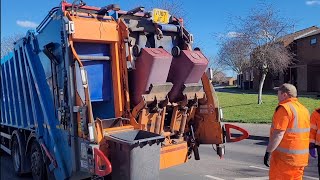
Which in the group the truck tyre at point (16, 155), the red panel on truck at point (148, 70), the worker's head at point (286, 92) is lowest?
the truck tyre at point (16, 155)

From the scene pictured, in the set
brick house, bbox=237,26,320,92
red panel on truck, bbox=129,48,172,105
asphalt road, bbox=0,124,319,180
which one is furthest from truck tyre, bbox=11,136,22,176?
brick house, bbox=237,26,320,92

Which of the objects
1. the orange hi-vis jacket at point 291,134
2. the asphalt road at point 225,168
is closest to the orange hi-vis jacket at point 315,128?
the orange hi-vis jacket at point 291,134

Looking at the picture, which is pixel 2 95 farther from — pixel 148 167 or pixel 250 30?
pixel 250 30

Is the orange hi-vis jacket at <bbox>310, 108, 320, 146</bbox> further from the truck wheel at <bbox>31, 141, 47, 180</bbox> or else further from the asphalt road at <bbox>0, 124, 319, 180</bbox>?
the truck wheel at <bbox>31, 141, 47, 180</bbox>

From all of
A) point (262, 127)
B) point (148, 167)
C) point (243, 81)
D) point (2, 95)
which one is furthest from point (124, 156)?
point (243, 81)

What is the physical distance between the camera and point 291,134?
4023 millimetres

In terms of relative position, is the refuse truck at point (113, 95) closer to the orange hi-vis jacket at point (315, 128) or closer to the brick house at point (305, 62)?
the orange hi-vis jacket at point (315, 128)

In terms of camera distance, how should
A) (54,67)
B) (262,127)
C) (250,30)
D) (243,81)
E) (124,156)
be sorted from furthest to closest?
1. (243,81)
2. (250,30)
3. (262,127)
4. (54,67)
5. (124,156)

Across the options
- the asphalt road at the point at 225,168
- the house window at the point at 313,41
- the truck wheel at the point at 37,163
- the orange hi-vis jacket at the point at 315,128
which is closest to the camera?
the orange hi-vis jacket at the point at 315,128

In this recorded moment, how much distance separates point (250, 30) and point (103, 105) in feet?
59.1

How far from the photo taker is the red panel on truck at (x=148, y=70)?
488cm

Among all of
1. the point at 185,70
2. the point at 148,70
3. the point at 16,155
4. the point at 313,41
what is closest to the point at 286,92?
the point at 185,70

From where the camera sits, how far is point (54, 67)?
16.7 feet

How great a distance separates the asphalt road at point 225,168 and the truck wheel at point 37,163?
3.45 feet
